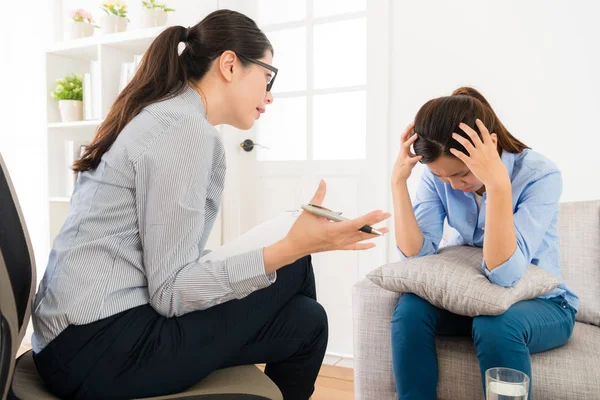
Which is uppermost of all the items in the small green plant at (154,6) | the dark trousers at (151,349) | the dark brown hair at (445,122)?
the small green plant at (154,6)

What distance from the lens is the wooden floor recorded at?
207cm

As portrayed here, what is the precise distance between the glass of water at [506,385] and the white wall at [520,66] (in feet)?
4.15

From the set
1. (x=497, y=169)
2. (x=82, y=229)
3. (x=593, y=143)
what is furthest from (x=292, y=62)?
(x=82, y=229)

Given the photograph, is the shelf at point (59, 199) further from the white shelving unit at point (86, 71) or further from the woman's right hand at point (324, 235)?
the woman's right hand at point (324, 235)

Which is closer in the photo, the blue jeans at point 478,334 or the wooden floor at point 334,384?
the blue jeans at point 478,334

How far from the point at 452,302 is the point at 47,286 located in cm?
91

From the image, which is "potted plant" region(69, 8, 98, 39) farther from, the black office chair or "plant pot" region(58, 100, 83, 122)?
the black office chair

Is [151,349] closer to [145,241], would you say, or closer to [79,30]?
[145,241]

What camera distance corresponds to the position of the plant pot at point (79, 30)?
2713 millimetres

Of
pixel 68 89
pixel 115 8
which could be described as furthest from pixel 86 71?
pixel 115 8

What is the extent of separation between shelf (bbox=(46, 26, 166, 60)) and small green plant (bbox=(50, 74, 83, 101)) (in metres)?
0.13

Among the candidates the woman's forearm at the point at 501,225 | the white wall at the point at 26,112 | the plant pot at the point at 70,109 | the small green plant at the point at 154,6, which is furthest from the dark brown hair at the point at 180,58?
the white wall at the point at 26,112

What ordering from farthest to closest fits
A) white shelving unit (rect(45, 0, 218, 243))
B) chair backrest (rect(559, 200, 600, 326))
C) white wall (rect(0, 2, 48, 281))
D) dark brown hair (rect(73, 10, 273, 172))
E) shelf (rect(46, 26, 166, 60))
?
1. white wall (rect(0, 2, 48, 281))
2. white shelving unit (rect(45, 0, 218, 243))
3. shelf (rect(46, 26, 166, 60))
4. chair backrest (rect(559, 200, 600, 326))
5. dark brown hair (rect(73, 10, 273, 172))

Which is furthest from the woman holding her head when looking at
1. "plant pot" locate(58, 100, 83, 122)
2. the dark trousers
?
"plant pot" locate(58, 100, 83, 122)
